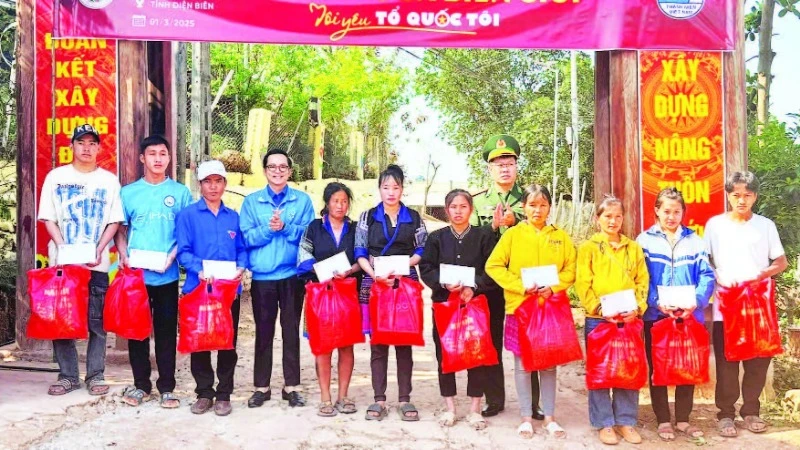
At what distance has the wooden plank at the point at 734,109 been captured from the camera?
5.16 metres

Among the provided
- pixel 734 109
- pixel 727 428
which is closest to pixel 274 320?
pixel 727 428

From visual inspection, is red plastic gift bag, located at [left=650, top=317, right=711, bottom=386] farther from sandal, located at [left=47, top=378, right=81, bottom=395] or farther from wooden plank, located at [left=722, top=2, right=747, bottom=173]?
sandal, located at [left=47, top=378, right=81, bottom=395]

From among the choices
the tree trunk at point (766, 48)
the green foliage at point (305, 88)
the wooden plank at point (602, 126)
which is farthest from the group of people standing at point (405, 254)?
the green foliage at point (305, 88)

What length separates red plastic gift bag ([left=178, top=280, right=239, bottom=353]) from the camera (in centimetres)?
426

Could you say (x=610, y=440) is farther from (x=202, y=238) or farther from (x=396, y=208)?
(x=202, y=238)

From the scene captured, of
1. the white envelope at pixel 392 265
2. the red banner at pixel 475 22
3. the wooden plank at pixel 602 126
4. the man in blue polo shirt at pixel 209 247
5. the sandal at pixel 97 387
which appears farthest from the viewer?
the wooden plank at pixel 602 126

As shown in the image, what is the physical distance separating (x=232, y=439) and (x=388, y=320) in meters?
1.02

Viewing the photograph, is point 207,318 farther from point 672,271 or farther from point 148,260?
point 672,271

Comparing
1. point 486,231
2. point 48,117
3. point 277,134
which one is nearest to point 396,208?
point 486,231

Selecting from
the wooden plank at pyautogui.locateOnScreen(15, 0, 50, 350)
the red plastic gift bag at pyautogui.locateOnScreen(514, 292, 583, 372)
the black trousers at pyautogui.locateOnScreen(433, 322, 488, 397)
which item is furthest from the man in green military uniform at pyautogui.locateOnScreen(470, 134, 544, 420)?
the wooden plank at pyautogui.locateOnScreen(15, 0, 50, 350)

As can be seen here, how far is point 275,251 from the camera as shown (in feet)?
14.4

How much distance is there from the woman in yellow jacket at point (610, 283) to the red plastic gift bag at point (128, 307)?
2.44 m

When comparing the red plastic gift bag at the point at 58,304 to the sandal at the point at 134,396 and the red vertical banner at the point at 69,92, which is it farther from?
the red vertical banner at the point at 69,92

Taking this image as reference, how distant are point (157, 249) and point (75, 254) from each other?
1.67 feet
